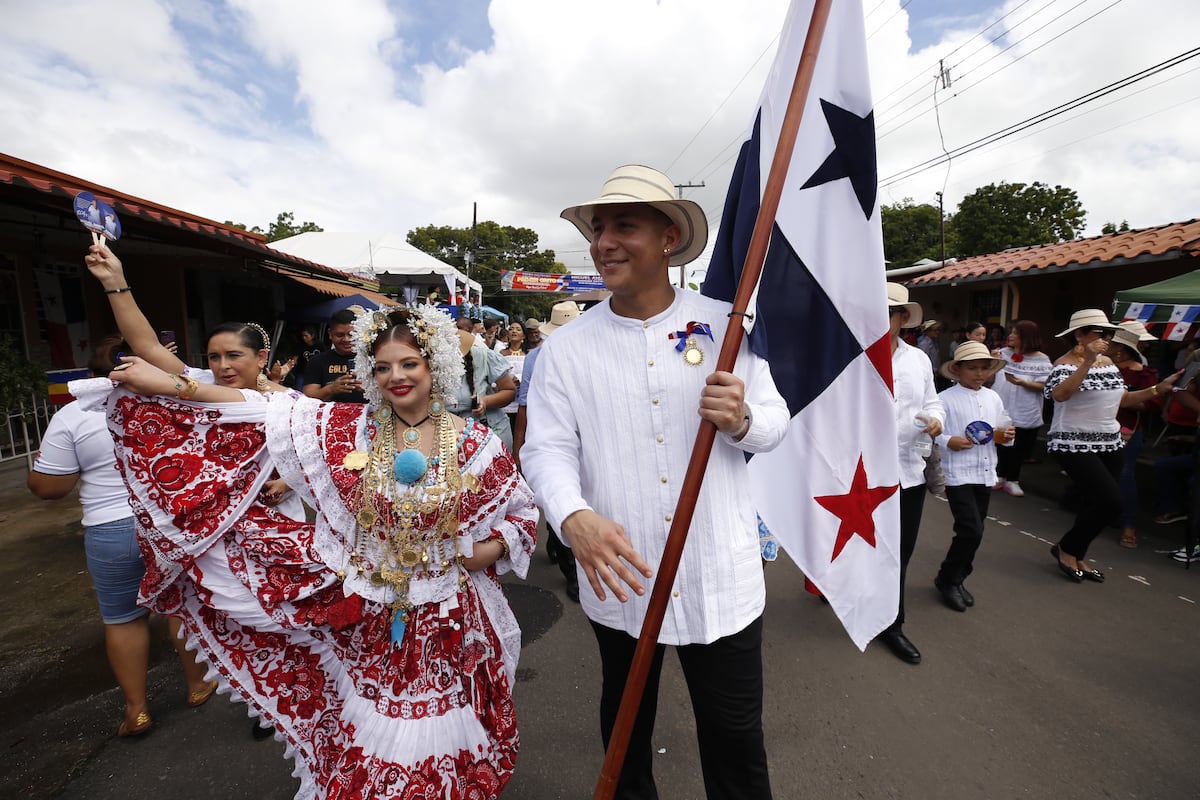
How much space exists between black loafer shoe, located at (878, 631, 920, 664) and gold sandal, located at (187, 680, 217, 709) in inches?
144

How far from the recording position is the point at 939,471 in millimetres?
3781

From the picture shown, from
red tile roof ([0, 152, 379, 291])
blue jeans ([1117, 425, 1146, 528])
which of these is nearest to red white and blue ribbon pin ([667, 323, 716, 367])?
red tile roof ([0, 152, 379, 291])

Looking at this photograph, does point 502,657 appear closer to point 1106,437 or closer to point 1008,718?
point 1008,718

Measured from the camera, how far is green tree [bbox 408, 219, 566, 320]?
47938mm

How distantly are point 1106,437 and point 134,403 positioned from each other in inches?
234

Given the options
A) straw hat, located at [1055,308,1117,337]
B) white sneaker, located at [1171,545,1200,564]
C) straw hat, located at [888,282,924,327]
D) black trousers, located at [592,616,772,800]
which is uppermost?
straw hat, located at [888,282,924,327]

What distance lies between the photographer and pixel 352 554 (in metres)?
2.07

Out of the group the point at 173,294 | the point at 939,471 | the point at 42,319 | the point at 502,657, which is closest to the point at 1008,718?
the point at 939,471

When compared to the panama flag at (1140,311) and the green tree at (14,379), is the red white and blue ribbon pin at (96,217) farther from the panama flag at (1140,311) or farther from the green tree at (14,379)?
the panama flag at (1140,311)

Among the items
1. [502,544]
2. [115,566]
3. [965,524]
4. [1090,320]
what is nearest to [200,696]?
[115,566]

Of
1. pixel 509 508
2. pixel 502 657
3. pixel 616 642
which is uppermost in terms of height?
pixel 509 508

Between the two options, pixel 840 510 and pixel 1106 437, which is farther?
pixel 1106 437

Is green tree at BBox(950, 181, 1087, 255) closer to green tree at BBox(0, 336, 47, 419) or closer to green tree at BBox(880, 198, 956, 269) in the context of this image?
green tree at BBox(880, 198, 956, 269)

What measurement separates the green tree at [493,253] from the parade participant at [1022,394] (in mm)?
41236
